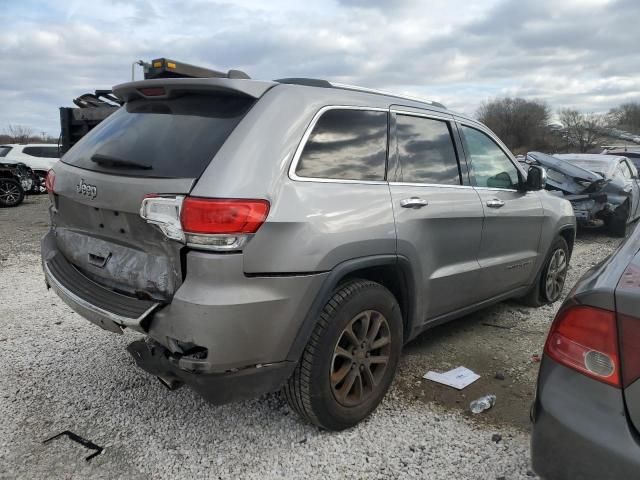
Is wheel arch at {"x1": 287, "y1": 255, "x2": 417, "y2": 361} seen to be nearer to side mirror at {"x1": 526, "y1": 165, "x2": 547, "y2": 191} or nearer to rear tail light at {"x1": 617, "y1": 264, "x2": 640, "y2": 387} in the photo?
rear tail light at {"x1": 617, "y1": 264, "x2": 640, "y2": 387}

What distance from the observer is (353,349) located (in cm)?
286

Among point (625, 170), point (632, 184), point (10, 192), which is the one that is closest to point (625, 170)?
point (625, 170)

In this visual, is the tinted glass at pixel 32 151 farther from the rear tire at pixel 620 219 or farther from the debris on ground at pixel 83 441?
the rear tire at pixel 620 219

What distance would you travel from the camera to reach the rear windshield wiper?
2.60 meters

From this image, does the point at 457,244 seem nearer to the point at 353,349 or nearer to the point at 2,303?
the point at 353,349

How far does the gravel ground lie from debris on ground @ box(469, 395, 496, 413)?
0.05m

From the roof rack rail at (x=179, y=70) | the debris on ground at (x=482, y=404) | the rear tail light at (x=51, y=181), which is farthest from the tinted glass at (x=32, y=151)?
the debris on ground at (x=482, y=404)

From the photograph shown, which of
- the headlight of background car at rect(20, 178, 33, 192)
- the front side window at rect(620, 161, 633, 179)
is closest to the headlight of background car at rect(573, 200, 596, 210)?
the front side window at rect(620, 161, 633, 179)

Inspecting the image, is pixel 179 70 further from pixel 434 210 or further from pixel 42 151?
pixel 42 151

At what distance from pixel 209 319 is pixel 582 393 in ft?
4.77

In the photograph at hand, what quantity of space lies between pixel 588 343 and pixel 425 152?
6.26 ft

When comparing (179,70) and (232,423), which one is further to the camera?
(179,70)

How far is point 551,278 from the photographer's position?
509 centimetres

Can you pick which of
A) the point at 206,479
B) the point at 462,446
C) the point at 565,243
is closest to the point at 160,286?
the point at 206,479
